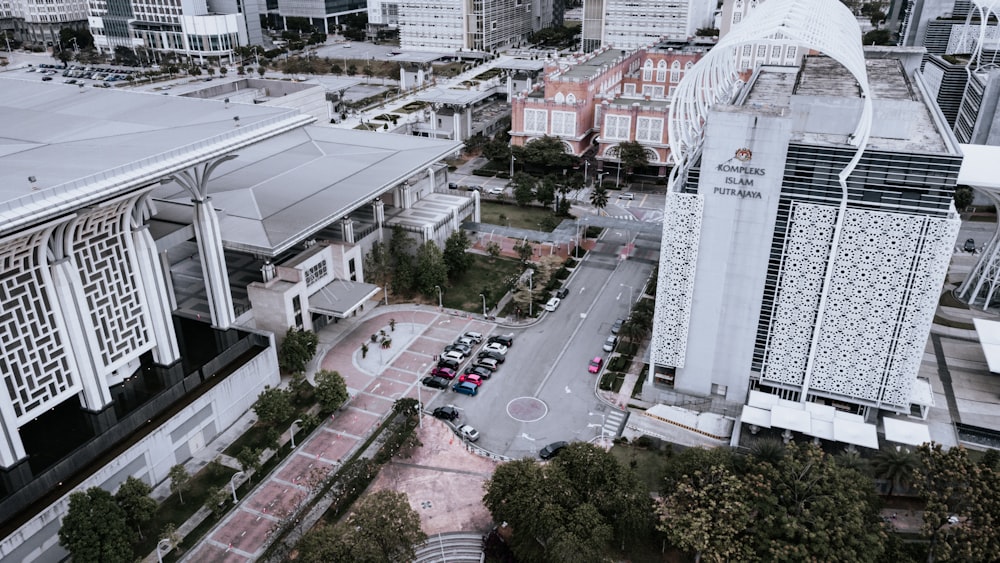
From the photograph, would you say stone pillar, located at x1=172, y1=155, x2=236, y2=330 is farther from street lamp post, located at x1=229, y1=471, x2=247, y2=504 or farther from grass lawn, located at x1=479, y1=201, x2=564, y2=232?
grass lawn, located at x1=479, y1=201, x2=564, y2=232

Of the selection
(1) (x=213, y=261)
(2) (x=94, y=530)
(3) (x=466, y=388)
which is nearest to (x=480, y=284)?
(3) (x=466, y=388)

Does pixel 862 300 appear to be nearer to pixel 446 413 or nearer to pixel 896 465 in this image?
pixel 896 465

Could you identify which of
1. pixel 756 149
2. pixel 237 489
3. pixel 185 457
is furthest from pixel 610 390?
pixel 185 457

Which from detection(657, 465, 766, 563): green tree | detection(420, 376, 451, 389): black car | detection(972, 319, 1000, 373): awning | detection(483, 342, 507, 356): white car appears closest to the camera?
detection(657, 465, 766, 563): green tree

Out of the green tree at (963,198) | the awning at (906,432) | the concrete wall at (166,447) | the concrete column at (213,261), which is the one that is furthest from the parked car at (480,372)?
the green tree at (963,198)

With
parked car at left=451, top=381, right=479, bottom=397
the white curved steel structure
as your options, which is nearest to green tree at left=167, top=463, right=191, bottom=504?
parked car at left=451, top=381, right=479, bottom=397

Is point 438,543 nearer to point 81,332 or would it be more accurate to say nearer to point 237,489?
point 237,489
